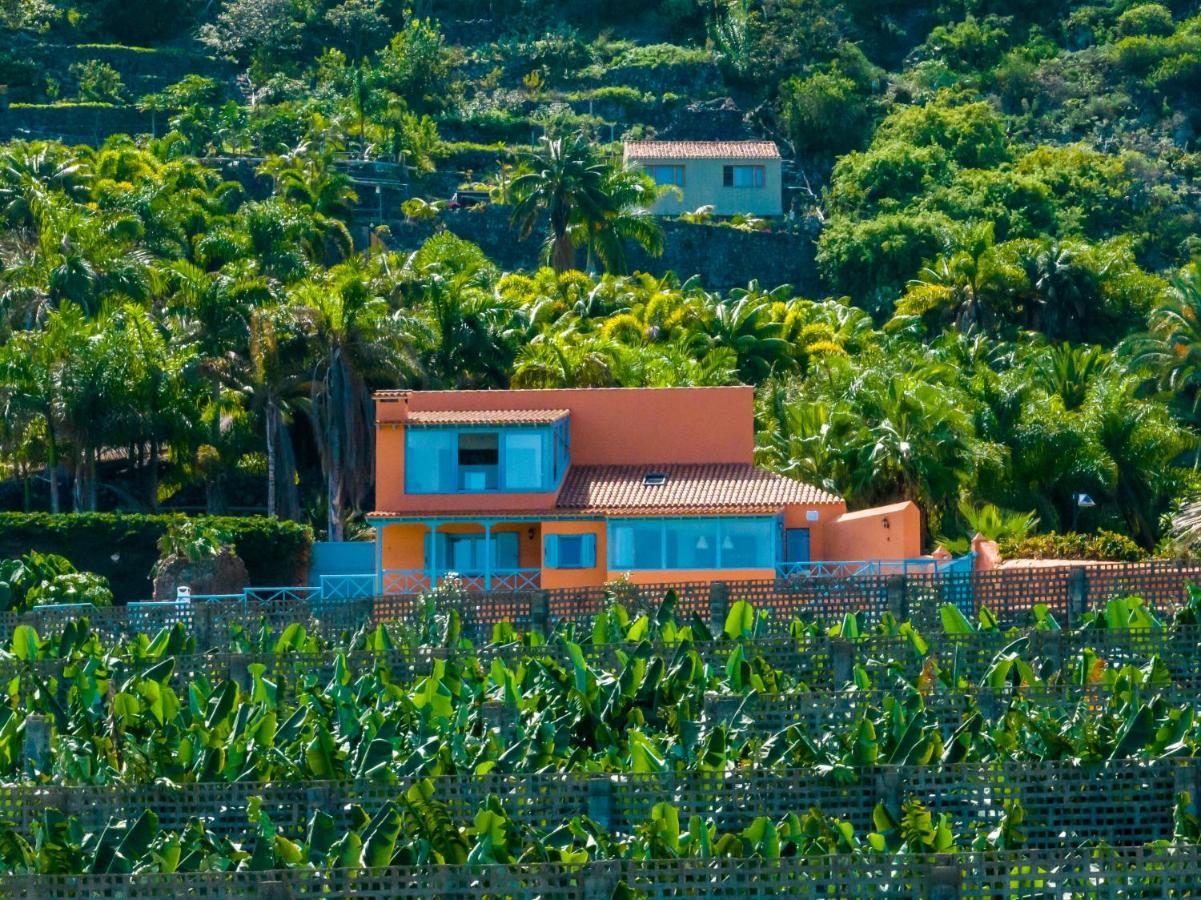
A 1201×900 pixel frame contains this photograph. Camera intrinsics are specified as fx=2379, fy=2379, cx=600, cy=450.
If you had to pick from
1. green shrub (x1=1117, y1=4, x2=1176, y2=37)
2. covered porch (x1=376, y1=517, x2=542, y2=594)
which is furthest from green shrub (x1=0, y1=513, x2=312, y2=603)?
green shrub (x1=1117, y1=4, x2=1176, y2=37)

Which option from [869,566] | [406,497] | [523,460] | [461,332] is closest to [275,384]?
[461,332]

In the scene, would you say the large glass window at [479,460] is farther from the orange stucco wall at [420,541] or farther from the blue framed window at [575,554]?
the blue framed window at [575,554]

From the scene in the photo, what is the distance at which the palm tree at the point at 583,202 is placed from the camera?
57625 millimetres

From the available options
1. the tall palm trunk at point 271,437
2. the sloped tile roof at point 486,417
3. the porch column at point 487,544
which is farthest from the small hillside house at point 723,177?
the porch column at point 487,544

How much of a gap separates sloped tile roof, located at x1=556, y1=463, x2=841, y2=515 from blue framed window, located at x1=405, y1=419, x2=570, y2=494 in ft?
2.07

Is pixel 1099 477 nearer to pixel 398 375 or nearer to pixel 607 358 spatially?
pixel 607 358

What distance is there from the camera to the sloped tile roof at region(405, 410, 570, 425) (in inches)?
1532

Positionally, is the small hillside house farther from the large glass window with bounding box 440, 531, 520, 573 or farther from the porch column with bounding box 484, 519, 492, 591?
the porch column with bounding box 484, 519, 492, 591

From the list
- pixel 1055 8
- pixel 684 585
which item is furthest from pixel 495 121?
pixel 684 585

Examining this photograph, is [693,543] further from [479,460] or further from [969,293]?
[969,293]

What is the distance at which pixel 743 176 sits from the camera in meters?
72.6

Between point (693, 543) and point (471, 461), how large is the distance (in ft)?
13.8

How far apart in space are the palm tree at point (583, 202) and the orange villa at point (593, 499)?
1762 cm

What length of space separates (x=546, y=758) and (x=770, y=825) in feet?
11.6
